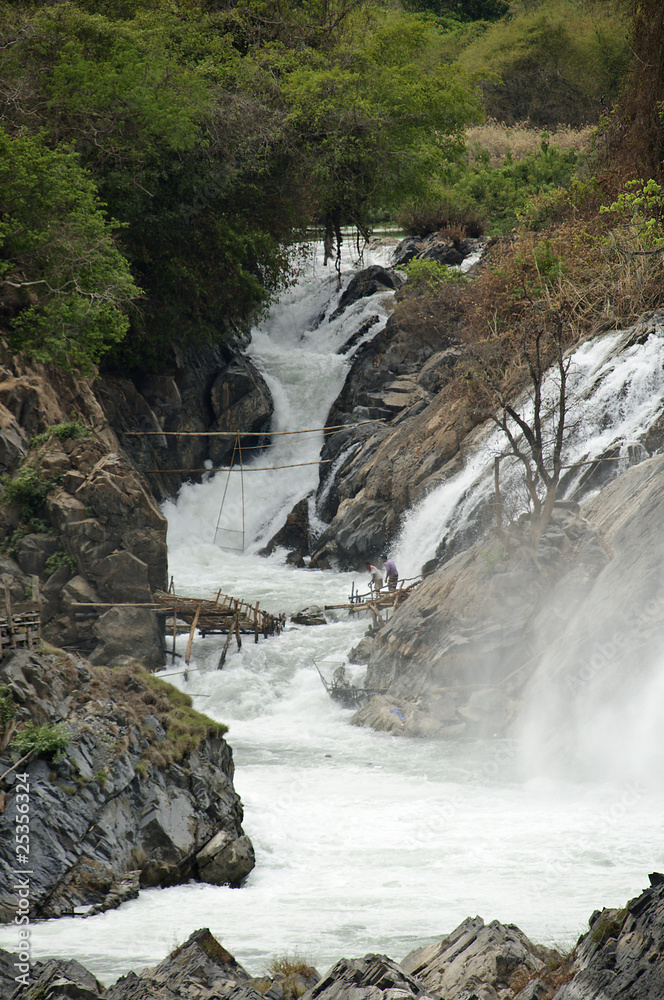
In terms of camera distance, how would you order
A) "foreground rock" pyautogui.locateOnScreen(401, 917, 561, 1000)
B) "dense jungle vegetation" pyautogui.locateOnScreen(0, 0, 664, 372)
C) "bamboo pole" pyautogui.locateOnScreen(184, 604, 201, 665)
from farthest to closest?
1. "dense jungle vegetation" pyautogui.locateOnScreen(0, 0, 664, 372)
2. "bamboo pole" pyautogui.locateOnScreen(184, 604, 201, 665)
3. "foreground rock" pyautogui.locateOnScreen(401, 917, 561, 1000)

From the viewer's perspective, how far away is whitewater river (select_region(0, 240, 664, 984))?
26.0 ft

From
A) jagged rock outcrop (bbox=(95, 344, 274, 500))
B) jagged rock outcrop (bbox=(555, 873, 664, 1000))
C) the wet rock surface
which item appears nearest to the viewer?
jagged rock outcrop (bbox=(555, 873, 664, 1000))

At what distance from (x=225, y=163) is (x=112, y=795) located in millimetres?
22503

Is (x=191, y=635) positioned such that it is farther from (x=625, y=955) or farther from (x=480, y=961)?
(x=625, y=955)

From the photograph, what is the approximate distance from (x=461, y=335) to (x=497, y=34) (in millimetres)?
35306

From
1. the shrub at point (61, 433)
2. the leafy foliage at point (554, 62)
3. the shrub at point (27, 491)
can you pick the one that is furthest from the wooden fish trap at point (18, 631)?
the leafy foliage at point (554, 62)

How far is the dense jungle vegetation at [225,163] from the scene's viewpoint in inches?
835

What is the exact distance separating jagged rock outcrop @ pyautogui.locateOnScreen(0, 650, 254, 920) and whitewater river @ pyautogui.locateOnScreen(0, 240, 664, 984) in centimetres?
34

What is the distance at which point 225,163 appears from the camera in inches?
1064

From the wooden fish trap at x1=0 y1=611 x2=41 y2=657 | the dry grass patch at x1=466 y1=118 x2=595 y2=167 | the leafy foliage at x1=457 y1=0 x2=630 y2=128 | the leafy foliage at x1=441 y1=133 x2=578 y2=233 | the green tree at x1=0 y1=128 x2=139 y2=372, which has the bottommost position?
the wooden fish trap at x1=0 y1=611 x2=41 y2=657

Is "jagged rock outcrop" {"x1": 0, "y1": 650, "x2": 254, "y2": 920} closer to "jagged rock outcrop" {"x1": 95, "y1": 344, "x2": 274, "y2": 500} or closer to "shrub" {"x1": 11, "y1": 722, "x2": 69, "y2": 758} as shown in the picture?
"shrub" {"x1": 11, "y1": 722, "x2": 69, "y2": 758}

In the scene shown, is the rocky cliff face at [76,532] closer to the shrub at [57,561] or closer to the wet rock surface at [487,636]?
the shrub at [57,561]

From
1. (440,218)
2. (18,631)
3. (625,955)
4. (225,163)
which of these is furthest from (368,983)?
(440,218)

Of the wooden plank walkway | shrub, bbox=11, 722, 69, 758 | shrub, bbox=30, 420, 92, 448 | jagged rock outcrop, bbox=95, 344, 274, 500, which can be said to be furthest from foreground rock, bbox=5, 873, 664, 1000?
jagged rock outcrop, bbox=95, 344, 274, 500
